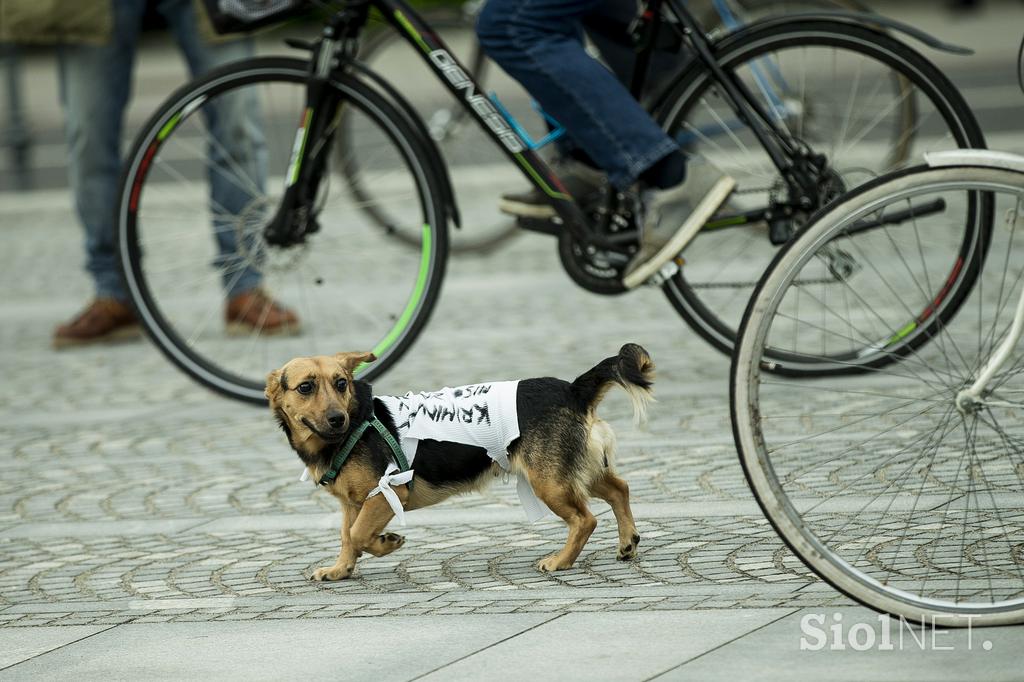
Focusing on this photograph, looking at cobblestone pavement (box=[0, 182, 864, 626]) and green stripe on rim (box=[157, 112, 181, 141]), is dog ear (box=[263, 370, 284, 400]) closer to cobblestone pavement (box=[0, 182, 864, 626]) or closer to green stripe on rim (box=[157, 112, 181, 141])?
cobblestone pavement (box=[0, 182, 864, 626])

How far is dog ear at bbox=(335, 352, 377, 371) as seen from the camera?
12.5 ft

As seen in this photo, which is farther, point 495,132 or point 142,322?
point 142,322

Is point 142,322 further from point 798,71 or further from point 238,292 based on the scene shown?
point 798,71

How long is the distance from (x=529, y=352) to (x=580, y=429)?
267cm

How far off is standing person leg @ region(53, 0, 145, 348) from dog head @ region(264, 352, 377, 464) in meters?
3.32

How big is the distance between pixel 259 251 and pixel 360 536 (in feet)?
6.71

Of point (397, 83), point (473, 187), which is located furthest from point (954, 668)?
point (473, 187)

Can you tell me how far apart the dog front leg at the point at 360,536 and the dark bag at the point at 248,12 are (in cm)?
219

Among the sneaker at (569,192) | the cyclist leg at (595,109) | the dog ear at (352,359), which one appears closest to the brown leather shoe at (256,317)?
the sneaker at (569,192)

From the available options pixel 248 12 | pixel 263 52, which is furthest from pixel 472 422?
pixel 263 52

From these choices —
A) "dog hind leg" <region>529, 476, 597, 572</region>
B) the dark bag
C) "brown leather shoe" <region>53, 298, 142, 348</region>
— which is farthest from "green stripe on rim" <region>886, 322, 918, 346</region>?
"brown leather shoe" <region>53, 298, 142, 348</region>

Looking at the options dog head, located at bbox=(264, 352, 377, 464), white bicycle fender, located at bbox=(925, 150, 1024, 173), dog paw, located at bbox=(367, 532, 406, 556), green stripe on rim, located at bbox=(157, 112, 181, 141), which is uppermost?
green stripe on rim, located at bbox=(157, 112, 181, 141)

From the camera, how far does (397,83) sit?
7.95 meters

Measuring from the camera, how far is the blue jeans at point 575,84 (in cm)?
487
